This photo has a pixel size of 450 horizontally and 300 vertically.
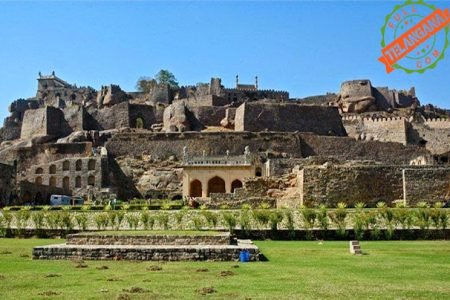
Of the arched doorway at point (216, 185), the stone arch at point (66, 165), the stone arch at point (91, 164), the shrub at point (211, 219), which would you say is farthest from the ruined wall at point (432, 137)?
the shrub at point (211, 219)

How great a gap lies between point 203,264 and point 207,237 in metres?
2.47

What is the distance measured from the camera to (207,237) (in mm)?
18547

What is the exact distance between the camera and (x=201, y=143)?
6025 centimetres

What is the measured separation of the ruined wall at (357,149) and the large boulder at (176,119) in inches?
511

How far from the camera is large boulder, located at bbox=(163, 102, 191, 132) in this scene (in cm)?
6488

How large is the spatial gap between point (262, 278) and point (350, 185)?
1895 cm

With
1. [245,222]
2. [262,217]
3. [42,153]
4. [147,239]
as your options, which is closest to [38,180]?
[42,153]

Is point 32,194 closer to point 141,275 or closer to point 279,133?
point 279,133

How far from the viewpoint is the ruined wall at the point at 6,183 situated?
4681cm

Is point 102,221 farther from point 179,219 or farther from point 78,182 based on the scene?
point 78,182

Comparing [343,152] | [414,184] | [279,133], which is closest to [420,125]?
[343,152]

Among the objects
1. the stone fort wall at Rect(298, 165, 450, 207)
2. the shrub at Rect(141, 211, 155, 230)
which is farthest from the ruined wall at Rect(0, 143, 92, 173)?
the shrub at Rect(141, 211, 155, 230)

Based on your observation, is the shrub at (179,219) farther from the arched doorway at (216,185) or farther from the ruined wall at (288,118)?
the ruined wall at (288,118)

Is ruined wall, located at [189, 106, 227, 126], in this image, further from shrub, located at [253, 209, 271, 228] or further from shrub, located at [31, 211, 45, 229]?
shrub, located at [253, 209, 271, 228]
